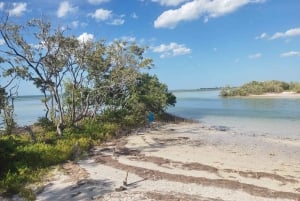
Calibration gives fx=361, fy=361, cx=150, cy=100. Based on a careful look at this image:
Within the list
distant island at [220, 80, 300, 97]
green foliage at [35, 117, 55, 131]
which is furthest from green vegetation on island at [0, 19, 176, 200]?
distant island at [220, 80, 300, 97]

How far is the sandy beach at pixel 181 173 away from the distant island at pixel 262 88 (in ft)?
232

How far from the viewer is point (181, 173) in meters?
12.2

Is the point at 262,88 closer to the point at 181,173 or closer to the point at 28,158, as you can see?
the point at 181,173

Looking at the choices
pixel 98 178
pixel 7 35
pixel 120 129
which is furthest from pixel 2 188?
pixel 120 129

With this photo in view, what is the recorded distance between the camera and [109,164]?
13672 millimetres

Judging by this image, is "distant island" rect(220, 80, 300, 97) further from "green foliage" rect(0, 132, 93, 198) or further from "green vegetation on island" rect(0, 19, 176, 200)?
"green foliage" rect(0, 132, 93, 198)

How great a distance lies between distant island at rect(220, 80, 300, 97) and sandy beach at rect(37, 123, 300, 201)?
7081 cm

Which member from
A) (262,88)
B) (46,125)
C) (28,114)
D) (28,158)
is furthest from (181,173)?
(262,88)

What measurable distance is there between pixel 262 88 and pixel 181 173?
265ft

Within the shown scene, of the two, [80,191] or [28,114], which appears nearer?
[80,191]

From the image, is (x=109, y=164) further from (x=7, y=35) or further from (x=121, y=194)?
(x=7, y=35)

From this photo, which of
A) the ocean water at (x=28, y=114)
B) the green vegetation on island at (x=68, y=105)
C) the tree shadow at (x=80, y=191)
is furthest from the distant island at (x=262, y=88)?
the tree shadow at (x=80, y=191)

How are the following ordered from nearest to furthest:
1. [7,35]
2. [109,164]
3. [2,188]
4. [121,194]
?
[121,194]
[2,188]
[109,164]
[7,35]

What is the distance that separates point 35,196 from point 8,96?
1141cm
